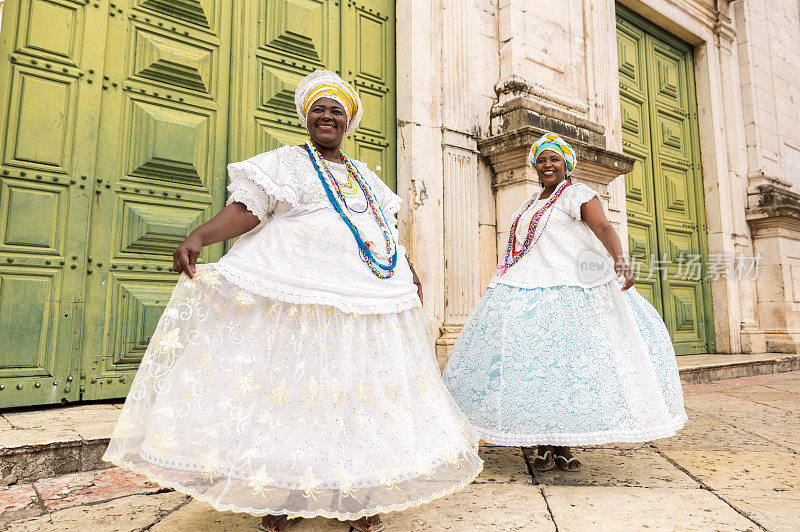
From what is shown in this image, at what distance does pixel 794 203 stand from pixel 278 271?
365 inches

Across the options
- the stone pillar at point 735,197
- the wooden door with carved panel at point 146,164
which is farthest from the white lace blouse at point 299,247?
the stone pillar at point 735,197

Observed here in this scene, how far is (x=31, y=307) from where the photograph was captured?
3074 mm

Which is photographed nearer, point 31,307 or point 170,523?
point 170,523

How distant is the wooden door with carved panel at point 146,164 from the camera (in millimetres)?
3318

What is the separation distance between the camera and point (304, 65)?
4.38 meters

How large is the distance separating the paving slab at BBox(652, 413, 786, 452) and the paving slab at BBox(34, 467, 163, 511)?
2886 millimetres

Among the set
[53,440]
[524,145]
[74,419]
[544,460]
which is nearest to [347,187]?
[544,460]

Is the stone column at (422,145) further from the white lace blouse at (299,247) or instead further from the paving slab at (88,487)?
the paving slab at (88,487)

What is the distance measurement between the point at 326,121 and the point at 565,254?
146cm

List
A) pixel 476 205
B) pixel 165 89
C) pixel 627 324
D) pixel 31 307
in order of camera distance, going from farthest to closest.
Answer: pixel 476 205
pixel 165 89
pixel 31 307
pixel 627 324

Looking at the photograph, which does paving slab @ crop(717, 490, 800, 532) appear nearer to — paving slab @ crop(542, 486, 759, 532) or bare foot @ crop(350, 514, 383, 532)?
paving slab @ crop(542, 486, 759, 532)

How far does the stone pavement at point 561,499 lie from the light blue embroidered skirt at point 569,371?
0.23 meters

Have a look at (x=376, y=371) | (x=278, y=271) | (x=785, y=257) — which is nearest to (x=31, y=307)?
(x=278, y=271)

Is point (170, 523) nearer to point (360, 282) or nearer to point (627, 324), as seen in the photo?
point (360, 282)
